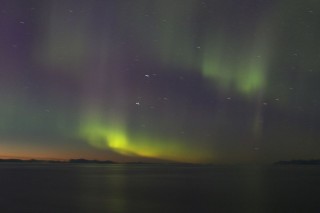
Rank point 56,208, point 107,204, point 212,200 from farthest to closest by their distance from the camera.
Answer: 1. point 212,200
2. point 107,204
3. point 56,208

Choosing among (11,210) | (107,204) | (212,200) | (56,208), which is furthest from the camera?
(212,200)

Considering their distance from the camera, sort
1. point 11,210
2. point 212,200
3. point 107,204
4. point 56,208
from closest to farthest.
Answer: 1. point 11,210
2. point 56,208
3. point 107,204
4. point 212,200

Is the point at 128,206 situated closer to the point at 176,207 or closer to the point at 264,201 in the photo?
the point at 176,207

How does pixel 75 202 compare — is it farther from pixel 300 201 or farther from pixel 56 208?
pixel 300 201

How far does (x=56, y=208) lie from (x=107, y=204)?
219 centimetres

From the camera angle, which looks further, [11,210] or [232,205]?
[232,205]

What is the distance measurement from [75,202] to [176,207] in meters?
4.40

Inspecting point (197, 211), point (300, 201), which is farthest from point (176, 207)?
point (300, 201)

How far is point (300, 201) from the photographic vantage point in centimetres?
1905

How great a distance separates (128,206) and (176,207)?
191 cm

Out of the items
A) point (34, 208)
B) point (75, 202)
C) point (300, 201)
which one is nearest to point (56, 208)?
point (34, 208)

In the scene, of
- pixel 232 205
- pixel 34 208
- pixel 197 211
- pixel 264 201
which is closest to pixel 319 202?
pixel 264 201

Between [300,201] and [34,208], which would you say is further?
[300,201]

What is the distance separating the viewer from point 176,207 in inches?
671
